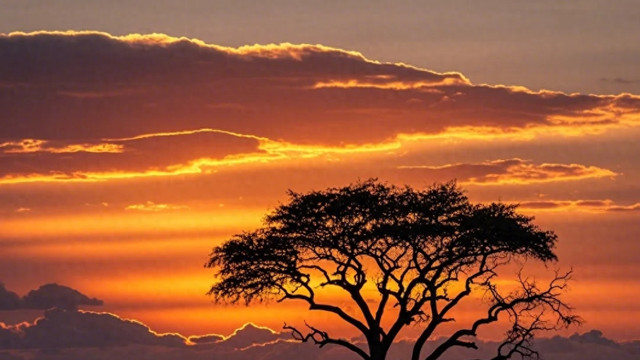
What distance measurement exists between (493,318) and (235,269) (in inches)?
720

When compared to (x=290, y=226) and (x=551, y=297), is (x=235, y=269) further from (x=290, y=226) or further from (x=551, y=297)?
(x=551, y=297)

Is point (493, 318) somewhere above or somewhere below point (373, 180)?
below

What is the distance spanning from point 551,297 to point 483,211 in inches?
294

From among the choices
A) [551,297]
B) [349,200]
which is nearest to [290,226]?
[349,200]

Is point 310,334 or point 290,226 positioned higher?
point 290,226

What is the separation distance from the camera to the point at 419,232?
327ft

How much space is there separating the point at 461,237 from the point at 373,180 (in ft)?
24.0

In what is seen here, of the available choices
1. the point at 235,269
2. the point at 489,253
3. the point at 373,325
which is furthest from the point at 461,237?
the point at 235,269

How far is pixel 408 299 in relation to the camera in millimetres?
99750

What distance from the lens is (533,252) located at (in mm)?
101188

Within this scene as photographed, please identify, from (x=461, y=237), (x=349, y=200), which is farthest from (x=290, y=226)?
(x=461, y=237)

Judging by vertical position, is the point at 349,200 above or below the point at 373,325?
above

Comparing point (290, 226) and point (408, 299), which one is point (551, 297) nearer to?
point (408, 299)

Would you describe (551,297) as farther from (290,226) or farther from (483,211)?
(290,226)
